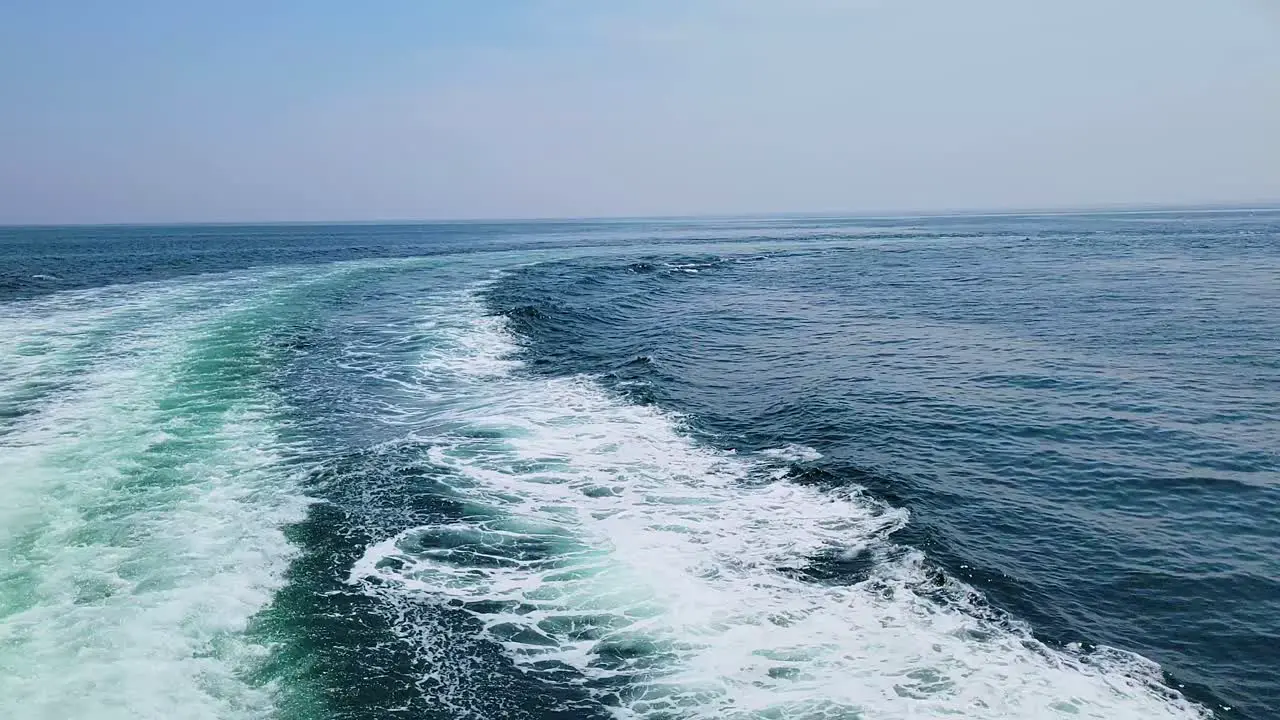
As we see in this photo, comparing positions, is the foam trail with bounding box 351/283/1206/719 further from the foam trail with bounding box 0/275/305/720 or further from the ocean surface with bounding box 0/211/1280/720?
the foam trail with bounding box 0/275/305/720

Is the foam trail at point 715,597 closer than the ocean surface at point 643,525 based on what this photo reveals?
Yes

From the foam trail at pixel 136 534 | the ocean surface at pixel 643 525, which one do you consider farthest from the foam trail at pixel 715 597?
the foam trail at pixel 136 534

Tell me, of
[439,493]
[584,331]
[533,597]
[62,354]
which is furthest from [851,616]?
[62,354]

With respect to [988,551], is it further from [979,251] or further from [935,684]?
[979,251]

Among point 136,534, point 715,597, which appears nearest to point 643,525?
point 715,597

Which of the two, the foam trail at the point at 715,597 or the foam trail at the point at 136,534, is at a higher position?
the foam trail at the point at 136,534

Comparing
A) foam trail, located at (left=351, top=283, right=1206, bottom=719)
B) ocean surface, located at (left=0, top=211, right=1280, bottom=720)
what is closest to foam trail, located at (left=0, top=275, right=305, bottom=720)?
ocean surface, located at (left=0, top=211, right=1280, bottom=720)

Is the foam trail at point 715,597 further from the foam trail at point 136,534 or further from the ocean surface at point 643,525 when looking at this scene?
the foam trail at point 136,534
